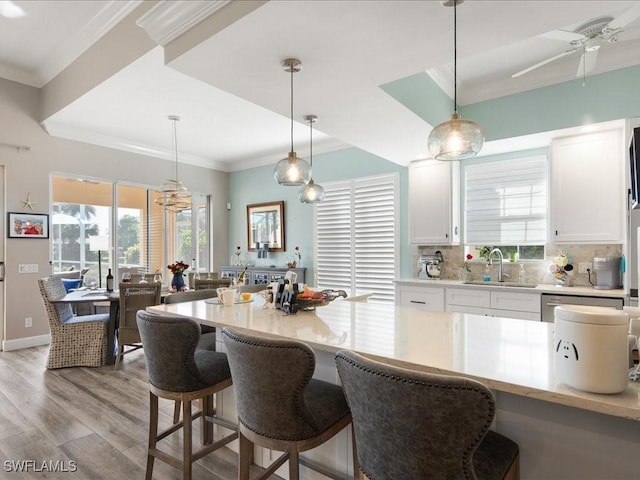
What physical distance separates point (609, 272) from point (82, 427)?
4.67 m

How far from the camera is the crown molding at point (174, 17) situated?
1.99 metres

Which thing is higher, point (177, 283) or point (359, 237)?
point (359, 237)

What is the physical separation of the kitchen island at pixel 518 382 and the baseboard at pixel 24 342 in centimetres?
442

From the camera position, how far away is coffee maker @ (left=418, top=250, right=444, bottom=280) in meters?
4.52

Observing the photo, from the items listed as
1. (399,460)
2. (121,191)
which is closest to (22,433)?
(399,460)

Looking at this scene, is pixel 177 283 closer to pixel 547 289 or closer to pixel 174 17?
pixel 174 17

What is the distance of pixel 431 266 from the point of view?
4.54 metres

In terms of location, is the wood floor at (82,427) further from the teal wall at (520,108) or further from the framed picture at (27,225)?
the teal wall at (520,108)

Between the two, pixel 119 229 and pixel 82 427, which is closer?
pixel 82 427

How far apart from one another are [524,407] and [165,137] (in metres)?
5.83

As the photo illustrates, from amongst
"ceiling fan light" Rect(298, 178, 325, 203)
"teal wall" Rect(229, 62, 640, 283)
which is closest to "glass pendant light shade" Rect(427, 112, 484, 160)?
"teal wall" Rect(229, 62, 640, 283)

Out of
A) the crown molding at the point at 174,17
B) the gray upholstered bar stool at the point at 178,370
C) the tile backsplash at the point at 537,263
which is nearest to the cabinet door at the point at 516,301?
the tile backsplash at the point at 537,263

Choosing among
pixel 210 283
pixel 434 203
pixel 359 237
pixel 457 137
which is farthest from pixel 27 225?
pixel 457 137

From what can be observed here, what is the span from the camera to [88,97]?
13.5ft
